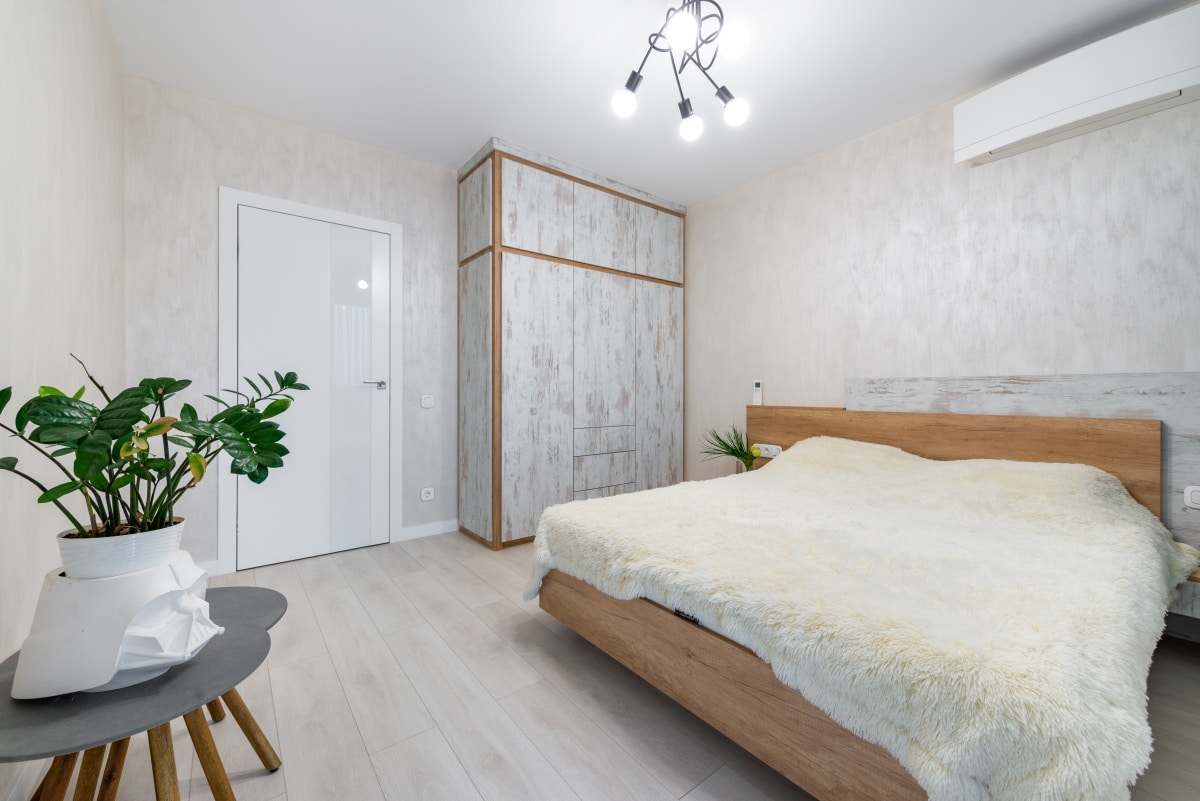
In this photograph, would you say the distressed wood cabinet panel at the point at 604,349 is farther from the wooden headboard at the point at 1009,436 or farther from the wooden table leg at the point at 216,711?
the wooden table leg at the point at 216,711

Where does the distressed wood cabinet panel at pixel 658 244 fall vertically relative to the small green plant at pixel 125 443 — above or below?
above

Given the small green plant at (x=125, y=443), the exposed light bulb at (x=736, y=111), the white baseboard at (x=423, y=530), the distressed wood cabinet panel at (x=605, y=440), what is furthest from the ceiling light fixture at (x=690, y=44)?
the white baseboard at (x=423, y=530)

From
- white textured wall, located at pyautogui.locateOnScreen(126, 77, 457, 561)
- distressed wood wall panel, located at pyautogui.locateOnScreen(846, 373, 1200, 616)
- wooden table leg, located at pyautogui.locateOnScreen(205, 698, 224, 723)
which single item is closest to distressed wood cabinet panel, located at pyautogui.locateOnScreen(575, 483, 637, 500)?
white textured wall, located at pyautogui.locateOnScreen(126, 77, 457, 561)

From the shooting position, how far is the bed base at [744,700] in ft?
3.44

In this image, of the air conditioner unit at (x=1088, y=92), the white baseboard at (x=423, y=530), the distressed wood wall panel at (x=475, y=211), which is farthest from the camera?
the white baseboard at (x=423, y=530)

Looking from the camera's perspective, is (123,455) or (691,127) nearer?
(123,455)

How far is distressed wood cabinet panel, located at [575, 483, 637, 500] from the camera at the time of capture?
3.58 m

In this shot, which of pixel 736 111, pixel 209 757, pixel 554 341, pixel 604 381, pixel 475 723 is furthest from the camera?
pixel 604 381

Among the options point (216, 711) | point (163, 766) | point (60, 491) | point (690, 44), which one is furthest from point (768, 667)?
point (690, 44)

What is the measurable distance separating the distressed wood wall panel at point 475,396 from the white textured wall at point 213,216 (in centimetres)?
17

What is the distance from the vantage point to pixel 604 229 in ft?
12.1

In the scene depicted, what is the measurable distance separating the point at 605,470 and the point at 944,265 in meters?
2.46

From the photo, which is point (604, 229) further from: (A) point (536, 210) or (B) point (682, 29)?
(B) point (682, 29)

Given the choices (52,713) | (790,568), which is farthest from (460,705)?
(790,568)
